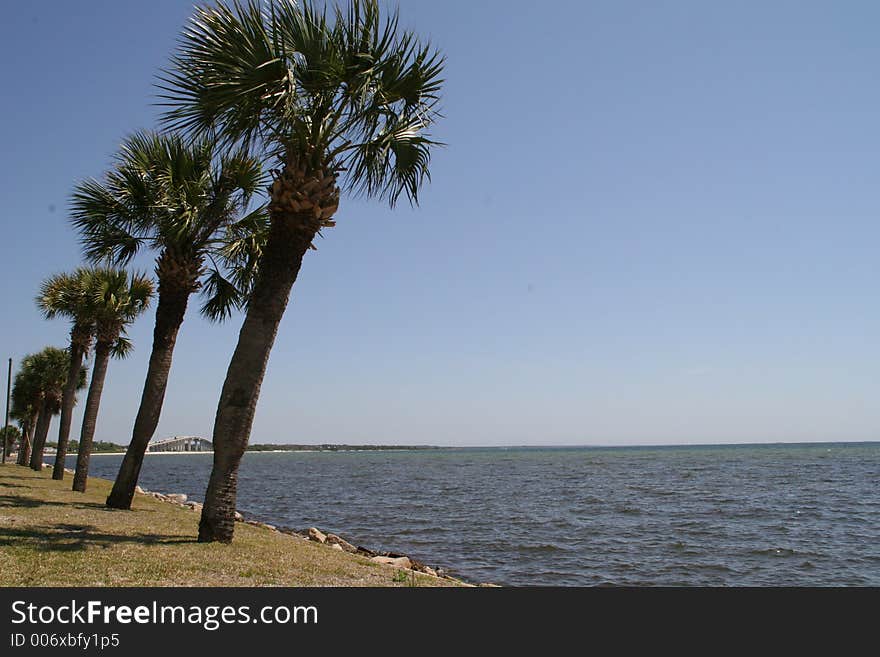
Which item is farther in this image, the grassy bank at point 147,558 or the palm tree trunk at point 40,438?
the palm tree trunk at point 40,438

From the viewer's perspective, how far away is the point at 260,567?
28.5 ft

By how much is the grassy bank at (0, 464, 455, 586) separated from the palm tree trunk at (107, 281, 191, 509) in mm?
1853

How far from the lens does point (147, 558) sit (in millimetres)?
8555

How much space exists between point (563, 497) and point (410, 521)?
10980 mm

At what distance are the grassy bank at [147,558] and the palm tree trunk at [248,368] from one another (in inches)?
25.9

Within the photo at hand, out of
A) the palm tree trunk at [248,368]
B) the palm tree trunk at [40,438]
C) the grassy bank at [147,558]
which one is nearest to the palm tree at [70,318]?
the palm tree trunk at [40,438]

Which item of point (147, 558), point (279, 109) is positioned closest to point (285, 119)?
point (279, 109)

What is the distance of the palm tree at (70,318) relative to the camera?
882 inches

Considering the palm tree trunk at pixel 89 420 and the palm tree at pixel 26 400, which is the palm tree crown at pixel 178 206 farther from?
the palm tree at pixel 26 400

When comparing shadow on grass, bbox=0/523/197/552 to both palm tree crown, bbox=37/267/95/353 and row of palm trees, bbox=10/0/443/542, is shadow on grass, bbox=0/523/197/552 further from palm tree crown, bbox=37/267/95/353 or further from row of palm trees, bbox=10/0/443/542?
palm tree crown, bbox=37/267/95/353

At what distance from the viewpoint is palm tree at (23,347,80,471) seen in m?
35.5
